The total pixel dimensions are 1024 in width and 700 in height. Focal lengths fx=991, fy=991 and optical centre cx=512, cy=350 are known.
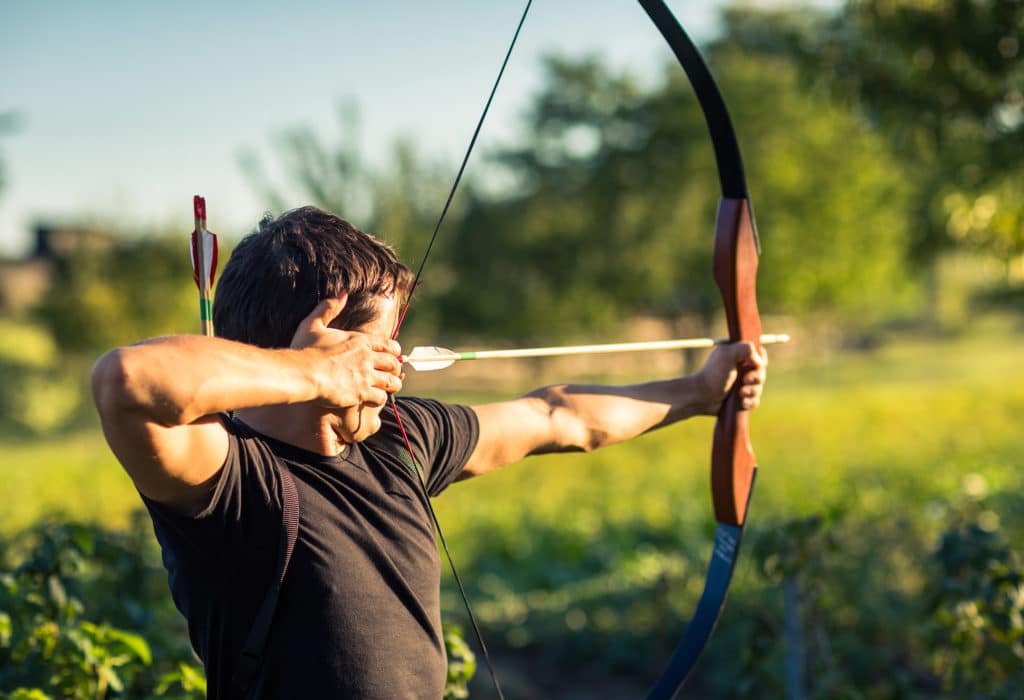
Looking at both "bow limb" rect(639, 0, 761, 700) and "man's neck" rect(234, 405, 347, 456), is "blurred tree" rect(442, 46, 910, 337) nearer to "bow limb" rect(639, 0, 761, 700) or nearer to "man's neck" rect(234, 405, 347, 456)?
"bow limb" rect(639, 0, 761, 700)

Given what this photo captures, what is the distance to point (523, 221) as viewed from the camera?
81.5 ft

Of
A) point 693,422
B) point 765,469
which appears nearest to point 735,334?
point 765,469

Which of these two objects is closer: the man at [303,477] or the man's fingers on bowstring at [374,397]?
the man at [303,477]

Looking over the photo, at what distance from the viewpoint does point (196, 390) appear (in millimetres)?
1149

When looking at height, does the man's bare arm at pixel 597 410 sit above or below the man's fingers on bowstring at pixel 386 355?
below

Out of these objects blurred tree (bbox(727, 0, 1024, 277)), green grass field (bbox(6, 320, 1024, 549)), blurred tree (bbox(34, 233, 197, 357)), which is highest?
blurred tree (bbox(727, 0, 1024, 277))

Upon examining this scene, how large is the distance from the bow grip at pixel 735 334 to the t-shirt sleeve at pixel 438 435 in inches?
28.6

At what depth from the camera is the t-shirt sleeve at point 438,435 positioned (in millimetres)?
1636

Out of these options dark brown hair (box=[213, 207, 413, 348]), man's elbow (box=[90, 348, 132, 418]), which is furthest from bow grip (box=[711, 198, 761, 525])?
man's elbow (box=[90, 348, 132, 418])

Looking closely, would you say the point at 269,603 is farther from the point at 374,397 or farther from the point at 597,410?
the point at 597,410

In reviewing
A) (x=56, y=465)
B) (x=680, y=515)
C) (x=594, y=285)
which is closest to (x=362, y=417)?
(x=680, y=515)

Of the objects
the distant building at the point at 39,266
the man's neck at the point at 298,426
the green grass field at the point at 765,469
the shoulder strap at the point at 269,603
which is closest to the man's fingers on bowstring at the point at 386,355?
the man's neck at the point at 298,426

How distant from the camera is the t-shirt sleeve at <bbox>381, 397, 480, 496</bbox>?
64.4 inches

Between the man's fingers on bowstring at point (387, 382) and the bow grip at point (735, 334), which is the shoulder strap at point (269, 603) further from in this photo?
the bow grip at point (735, 334)
